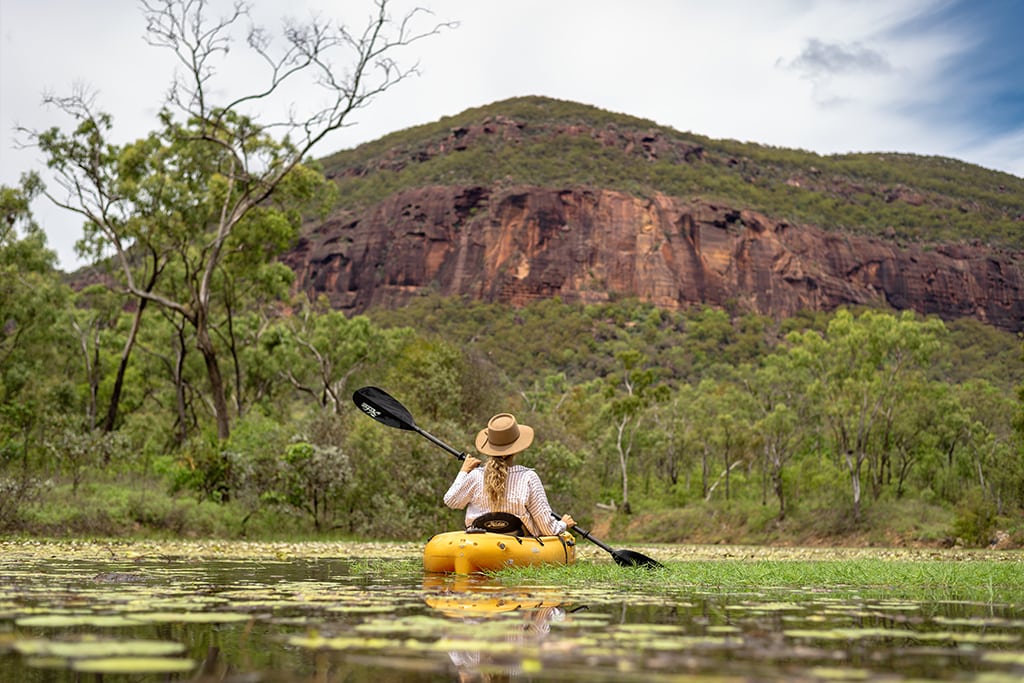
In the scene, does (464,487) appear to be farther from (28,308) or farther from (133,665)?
(28,308)

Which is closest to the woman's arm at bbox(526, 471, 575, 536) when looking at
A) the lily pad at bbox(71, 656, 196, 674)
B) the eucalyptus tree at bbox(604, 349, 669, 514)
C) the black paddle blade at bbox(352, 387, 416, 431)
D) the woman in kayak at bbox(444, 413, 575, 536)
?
the woman in kayak at bbox(444, 413, 575, 536)

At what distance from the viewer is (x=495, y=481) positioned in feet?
31.6

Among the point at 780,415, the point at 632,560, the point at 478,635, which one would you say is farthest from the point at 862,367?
the point at 478,635

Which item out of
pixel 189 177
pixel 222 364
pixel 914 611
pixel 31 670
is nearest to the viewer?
pixel 31 670

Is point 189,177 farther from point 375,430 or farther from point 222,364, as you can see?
point 222,364

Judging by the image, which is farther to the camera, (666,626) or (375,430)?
(375,430)

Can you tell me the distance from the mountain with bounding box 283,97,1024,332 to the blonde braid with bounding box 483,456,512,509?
363 feet

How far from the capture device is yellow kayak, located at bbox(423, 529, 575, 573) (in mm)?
9055

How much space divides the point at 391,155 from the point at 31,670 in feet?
504

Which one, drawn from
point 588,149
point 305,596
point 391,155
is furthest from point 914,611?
point 391,155

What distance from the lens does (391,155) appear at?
153m

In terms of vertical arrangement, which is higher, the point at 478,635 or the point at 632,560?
the point at 478,635

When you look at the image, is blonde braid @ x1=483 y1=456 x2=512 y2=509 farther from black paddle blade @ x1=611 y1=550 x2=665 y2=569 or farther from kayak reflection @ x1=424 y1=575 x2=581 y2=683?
black paddle blade @ x1=611 y1=550 x2=665 y2=569

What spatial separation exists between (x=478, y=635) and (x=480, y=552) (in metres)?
4.84
